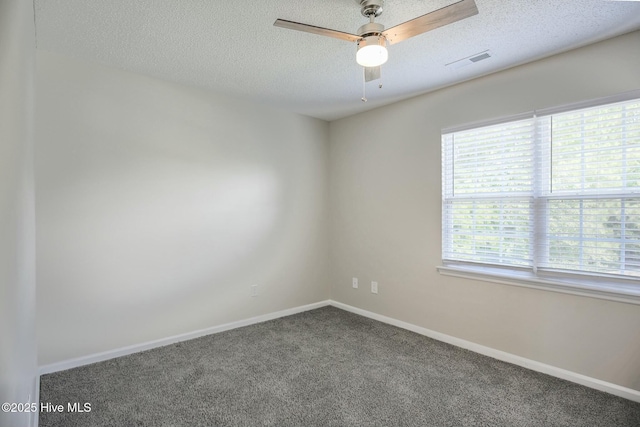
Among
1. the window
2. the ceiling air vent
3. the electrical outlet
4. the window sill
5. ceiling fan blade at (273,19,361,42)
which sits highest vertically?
the ceiling air vent

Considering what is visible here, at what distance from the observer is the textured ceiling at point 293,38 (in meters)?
1.93

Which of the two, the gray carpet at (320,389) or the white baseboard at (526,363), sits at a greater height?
the white baseboard at (526,363)

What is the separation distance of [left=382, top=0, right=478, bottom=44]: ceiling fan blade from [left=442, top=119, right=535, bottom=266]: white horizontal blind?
59.0 inches

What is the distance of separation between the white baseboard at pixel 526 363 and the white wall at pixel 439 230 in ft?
0.14

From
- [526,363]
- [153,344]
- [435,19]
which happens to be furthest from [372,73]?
[153,344]

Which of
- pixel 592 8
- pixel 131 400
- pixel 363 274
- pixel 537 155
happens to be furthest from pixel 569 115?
pixel 131 400

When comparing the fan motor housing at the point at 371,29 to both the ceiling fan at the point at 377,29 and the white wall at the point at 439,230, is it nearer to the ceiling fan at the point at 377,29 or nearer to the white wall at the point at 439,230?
the ceiling fan at the point at 377,29

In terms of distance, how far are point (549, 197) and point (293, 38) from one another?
2.28 meters

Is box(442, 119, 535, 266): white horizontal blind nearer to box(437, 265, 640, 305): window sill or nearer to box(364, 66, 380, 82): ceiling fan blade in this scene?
box(437, 265, 640, 305): window sill

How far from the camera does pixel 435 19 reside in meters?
1.63

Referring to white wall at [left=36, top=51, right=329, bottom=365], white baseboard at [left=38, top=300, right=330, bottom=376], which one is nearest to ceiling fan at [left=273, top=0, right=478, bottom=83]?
white wall at [left=36, top=51, right=329, bottom=365]

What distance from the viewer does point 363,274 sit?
4.03 metres

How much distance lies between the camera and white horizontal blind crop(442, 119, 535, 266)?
2.72 meters

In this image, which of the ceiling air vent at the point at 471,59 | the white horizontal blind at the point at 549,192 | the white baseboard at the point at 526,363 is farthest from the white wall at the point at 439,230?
the ceiling air vent at the point at 471,59
